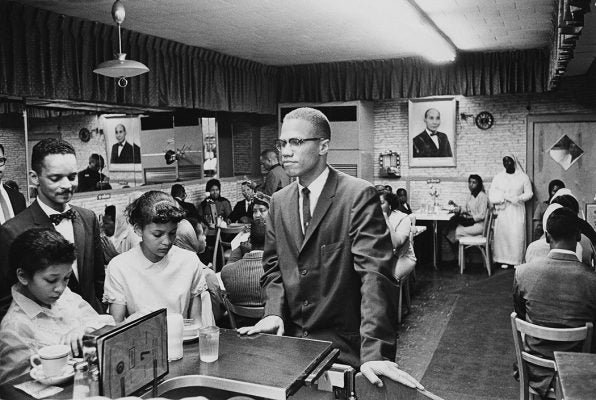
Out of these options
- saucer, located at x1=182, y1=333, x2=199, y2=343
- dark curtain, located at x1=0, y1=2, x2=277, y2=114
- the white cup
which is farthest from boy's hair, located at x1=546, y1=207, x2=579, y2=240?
dark curtain, located at x1=0, y1=2, x2=277, y2=114

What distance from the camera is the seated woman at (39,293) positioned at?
7.93ft

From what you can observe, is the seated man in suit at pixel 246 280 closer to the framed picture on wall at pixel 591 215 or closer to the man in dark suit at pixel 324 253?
the man in dark suit at pixel 324 253

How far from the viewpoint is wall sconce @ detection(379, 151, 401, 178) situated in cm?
1065

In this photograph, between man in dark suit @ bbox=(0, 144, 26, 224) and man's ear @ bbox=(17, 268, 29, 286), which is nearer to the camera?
man's ear @ bbox=(17, 268, 29, 286)

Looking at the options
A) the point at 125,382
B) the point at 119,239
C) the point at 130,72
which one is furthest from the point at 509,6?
the point at 125,382

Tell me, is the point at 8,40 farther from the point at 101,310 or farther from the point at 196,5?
the point at 101,310

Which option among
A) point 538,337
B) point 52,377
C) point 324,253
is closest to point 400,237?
point 538,337

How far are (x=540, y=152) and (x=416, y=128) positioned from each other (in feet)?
6.89

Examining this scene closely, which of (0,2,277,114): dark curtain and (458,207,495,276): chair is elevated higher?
(0,2,277,114): dark curtain

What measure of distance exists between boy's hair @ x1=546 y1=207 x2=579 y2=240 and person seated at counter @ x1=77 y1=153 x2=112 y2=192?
18.3 feet

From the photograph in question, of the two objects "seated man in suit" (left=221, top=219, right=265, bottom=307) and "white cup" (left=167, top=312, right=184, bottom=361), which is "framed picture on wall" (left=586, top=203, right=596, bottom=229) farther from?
"white cup" (left=167, top=312, right=184, bottom=361)

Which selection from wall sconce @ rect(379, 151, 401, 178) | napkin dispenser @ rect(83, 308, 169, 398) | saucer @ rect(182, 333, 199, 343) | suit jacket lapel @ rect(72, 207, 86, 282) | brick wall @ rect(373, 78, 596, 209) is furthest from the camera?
wall sconce @ rect(379, 151, 401, 178)

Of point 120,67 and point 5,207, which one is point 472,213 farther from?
point 5,207

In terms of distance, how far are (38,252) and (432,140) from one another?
8.72m
